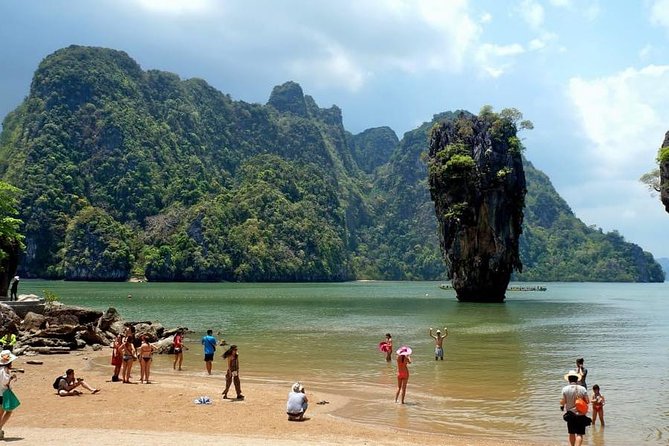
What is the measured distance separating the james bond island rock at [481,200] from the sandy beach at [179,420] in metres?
60.4

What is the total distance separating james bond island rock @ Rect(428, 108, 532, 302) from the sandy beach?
60.4 metres

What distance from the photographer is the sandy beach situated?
1331 centimetres

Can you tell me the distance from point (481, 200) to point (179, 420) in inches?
2647

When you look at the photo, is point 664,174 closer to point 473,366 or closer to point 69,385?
point 473,366

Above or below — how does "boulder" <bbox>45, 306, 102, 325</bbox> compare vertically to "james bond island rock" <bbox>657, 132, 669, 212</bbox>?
below

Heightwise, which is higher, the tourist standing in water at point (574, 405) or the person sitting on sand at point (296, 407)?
the tourist standing in water at point (574, 405)

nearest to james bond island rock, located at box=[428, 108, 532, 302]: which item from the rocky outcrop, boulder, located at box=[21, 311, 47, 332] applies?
the rocky outcrop

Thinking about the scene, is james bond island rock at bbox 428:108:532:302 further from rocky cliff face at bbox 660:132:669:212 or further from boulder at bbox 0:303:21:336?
boulder at bbox 0:303:21:336

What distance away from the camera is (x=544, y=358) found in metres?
29.1

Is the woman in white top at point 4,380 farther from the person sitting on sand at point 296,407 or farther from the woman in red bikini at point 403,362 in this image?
the woman in red bikini at point 403,362

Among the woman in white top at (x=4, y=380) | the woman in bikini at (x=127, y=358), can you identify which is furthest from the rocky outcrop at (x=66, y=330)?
the woman in white top at (x=4, y=380)

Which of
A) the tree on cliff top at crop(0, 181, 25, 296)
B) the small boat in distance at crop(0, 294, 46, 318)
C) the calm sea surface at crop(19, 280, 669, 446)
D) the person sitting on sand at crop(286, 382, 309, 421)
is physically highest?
the tree on cliff top at crop(0, 181, 25, 296)

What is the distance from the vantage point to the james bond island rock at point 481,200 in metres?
78.0

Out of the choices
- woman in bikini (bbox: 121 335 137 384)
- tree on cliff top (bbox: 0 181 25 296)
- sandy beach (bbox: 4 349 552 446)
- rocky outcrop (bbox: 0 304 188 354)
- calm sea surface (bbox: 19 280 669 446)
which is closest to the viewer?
sandy beach (bbox: 4 349 552 446)
